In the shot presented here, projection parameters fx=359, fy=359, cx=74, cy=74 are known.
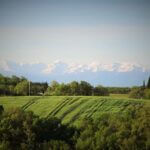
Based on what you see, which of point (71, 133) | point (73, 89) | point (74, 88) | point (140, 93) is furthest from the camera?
point (74, 88)

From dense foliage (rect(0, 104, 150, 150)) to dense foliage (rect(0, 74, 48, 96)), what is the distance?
2179 centimetres

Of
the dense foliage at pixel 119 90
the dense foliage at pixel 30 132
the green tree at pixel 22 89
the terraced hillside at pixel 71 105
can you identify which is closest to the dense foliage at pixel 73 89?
the green tree at pixel 22 89

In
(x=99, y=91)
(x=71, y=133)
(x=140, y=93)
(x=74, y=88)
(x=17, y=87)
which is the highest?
Answer: (x=17, y=87)

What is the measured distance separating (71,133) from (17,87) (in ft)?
84.7

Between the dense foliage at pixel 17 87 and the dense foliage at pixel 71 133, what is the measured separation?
21.8 metres

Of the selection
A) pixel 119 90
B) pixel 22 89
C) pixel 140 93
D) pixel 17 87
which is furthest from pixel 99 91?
pixel 17 87

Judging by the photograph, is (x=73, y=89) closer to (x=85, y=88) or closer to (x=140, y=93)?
(x=85, y=88)

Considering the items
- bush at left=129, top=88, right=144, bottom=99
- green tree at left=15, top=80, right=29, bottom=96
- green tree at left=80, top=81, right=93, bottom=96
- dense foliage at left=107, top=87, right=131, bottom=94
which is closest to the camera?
bush at left=129, top=88, right=144, bottom=99

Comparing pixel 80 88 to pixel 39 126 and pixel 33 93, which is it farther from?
pixel 39 126

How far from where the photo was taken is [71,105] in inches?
1438

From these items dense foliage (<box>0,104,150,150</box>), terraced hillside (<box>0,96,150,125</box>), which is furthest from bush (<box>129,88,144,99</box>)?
dense foliage (<box>0,104,150,150</box>)

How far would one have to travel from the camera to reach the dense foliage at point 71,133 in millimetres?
23487

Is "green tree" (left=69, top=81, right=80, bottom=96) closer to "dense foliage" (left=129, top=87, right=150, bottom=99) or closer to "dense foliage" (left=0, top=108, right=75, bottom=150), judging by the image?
"dense foliage" (left=129, top=87, right=150, bottom=99)

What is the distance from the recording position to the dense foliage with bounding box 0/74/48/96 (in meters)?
48.9
